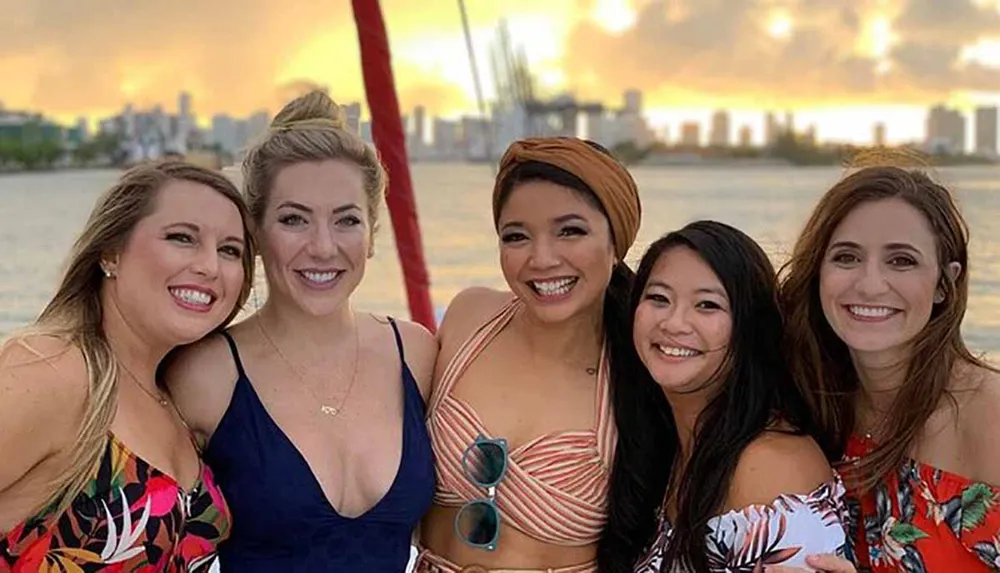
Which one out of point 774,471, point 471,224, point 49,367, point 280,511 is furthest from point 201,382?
point 471,224

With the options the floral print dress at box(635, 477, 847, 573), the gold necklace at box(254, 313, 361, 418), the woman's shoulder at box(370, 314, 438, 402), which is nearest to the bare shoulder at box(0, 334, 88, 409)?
the gold necklace at box(254, 313, 361, 418)

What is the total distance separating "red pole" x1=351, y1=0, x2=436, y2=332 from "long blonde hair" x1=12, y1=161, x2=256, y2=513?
8.65ft

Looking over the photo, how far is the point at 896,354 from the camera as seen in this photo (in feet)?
8.05

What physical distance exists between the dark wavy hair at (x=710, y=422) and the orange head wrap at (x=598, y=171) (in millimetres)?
177

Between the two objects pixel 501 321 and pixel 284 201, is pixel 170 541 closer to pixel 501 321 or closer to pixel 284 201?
pixel 284 201

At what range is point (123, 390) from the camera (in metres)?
2.34

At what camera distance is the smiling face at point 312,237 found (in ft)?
8.57

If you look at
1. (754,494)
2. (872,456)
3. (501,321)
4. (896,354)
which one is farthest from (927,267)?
(501,321)

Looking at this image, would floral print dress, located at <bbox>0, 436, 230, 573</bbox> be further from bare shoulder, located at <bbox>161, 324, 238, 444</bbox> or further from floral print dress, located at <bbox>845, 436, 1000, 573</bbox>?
floral print dress, located at <bbox>845, 436, 1000, 573</bbox>

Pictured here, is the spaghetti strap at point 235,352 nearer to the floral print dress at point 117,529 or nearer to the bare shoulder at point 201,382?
the bare shoulder at point 201,382

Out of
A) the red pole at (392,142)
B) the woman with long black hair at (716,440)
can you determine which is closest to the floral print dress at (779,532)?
the woman with long black hair at (716,440)

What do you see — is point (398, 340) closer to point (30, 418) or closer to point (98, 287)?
point (98, 287)

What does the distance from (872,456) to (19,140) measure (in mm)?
45835

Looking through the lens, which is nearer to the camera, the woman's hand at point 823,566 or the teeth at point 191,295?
the woman's hand at point 823,566
